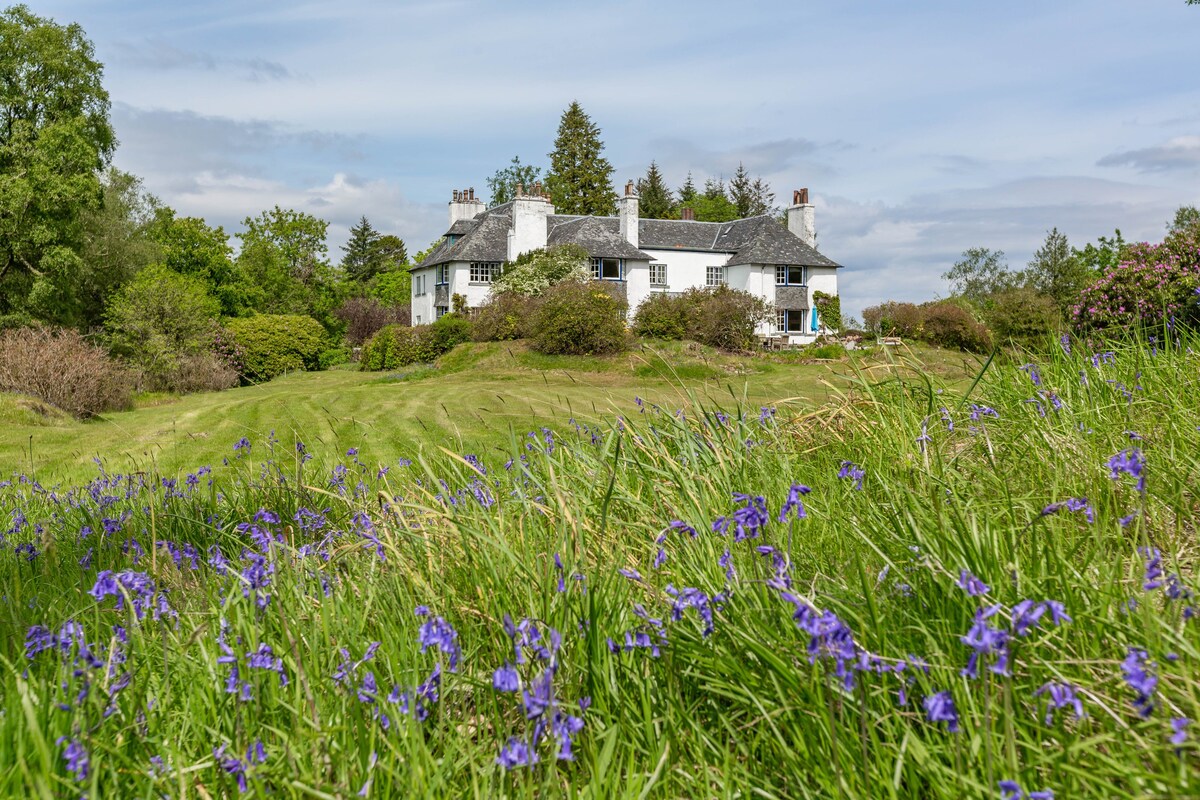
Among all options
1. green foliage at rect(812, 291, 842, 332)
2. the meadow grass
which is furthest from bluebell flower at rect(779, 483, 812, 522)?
green foliage at rect(812, 291, 842, 332)

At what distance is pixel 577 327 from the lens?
31.5 metres

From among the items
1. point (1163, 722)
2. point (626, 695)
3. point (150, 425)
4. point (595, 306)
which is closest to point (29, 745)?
point (626, 695)

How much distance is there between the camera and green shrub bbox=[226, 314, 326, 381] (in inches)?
1588

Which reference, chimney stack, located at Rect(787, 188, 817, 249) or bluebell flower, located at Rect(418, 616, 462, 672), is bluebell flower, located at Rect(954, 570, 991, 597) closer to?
bluebell flower, located at Rect(418, 616, 462, 672)

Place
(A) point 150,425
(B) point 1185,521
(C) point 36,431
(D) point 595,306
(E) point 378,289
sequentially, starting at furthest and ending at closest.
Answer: (E) point 378,289 < (D) point 595,306 < (A) point 150,425 < (C) point 36,431 < (B) point 1185,521

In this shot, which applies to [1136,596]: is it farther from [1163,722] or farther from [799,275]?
[799,275]

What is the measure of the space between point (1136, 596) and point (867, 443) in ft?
8.58

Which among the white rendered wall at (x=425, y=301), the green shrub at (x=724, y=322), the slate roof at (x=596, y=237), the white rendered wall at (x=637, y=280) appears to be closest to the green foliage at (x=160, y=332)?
the green shrub at (x=724, y=322)

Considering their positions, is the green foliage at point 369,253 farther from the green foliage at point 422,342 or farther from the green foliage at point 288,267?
the green foliage at point 422,342

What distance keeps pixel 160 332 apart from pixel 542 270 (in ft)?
59.7

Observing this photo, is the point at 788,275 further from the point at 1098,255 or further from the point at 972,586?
the point at 972,586

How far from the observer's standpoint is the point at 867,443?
5023mm

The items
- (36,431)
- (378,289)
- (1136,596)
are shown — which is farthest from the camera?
(378,289)

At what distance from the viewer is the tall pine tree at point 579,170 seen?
2785 inches
